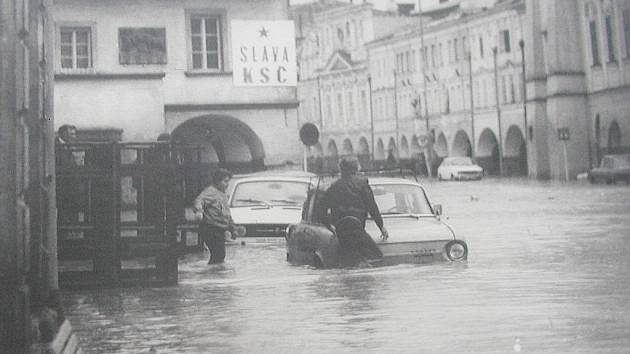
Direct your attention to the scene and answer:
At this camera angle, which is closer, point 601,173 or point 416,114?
point 601,173

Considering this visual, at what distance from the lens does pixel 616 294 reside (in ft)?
47.0

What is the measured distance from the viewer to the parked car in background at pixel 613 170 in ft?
206

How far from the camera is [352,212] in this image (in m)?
18.0

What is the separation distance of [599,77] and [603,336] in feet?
212

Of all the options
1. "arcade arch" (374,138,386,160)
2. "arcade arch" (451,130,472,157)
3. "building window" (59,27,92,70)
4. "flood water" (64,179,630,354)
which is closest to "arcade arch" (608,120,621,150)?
"arcade arch" (451,130,472,157)

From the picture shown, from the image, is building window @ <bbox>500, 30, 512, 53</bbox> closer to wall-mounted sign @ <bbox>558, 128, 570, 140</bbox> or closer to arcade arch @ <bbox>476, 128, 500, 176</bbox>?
arcade arch @ <bbox>476, 128, 500, 176</bbox>

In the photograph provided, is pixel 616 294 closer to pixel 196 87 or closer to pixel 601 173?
pixel 196 87

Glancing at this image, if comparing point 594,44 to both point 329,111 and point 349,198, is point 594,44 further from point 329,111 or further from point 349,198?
point 329,111

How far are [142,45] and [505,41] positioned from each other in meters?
64.0

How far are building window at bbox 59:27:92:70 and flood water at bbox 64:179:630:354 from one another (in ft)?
60.4

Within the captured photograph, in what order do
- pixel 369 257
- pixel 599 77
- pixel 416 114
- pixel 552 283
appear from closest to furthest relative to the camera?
→ 1. pixel 552 283
2. pixel 369 257
3. pixel 599 77
4. pixel 416 114

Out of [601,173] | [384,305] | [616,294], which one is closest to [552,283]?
[616,294]

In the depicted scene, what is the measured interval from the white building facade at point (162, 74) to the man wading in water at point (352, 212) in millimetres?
20389

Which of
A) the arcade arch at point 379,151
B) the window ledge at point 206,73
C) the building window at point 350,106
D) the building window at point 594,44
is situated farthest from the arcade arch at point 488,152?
the window ledge at point 206,73
